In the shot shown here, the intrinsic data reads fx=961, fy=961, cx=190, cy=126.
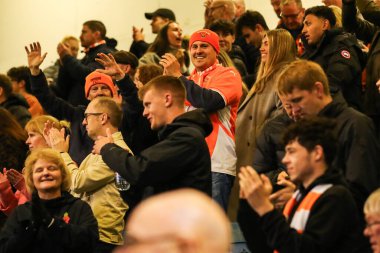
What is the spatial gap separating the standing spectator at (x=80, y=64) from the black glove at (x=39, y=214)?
136 inches

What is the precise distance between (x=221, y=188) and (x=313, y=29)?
63.2 inches

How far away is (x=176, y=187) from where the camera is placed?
17.0 ft

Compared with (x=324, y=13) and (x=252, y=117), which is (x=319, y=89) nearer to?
(x=252, y=117)

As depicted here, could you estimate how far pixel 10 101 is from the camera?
8.87m

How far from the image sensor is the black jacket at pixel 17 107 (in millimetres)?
8750

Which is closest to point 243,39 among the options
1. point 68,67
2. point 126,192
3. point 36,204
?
point 68,67

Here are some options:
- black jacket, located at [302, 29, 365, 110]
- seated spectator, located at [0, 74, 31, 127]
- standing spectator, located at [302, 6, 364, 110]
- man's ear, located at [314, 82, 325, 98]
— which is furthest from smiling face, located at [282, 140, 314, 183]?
seated spectator, located at [0, 74, 31, 127]

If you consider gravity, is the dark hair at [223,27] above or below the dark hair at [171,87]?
below

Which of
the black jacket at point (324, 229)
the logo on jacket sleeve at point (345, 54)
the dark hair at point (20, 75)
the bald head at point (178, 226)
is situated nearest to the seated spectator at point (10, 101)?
the dark hair at point (20, 75)

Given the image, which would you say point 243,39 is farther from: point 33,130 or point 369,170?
point 369,170

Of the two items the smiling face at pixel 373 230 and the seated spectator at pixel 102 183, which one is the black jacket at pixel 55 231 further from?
the smiling face at pixel 373 230

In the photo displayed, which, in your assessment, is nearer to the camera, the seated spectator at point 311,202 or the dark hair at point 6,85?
the seated spectator at point 311,202

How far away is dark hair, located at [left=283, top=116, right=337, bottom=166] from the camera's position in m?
4.48

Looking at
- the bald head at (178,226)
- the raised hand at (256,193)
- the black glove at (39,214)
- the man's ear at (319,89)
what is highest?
the bald head at (178,226)
